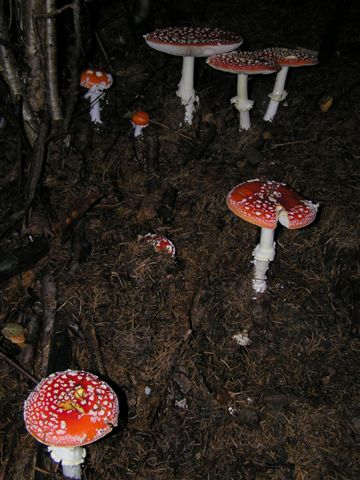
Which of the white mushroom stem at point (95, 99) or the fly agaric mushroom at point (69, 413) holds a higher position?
the white mushroom stem at point (95, 99)

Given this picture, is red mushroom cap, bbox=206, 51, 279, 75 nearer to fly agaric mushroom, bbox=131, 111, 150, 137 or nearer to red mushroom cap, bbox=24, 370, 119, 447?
fly agaric mushroom, bbox=131, 111, 150, 137

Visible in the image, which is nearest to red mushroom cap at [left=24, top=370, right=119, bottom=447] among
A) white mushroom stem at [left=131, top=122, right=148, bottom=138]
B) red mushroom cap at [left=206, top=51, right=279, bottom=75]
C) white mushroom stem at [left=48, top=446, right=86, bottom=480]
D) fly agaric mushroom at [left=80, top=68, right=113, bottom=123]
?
white mushroom stem at [left=48, top=446, right=86, bottom=480]

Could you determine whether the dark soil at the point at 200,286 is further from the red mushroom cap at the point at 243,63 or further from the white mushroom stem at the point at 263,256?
the red mushroom cap at the point at 243,63

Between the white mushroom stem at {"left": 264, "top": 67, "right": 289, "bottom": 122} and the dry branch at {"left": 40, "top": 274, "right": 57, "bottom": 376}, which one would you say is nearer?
the dry branch at {"left": 40, "top": 274, "right": 57, "bottom": 376}

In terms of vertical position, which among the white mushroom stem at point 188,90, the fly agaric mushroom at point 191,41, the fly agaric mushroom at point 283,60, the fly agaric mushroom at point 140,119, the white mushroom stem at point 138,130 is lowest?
the white mushroom stem at point 138,130

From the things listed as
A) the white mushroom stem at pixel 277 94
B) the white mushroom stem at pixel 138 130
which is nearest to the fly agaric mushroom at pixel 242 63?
the white mushroom stem at pixel 277 94

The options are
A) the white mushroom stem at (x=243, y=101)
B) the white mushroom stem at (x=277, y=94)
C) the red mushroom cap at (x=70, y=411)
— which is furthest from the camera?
the white mushroom stem at (x=277, y=94)

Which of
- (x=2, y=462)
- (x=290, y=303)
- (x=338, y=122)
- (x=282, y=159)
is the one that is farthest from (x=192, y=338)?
(x=338, y=122)
